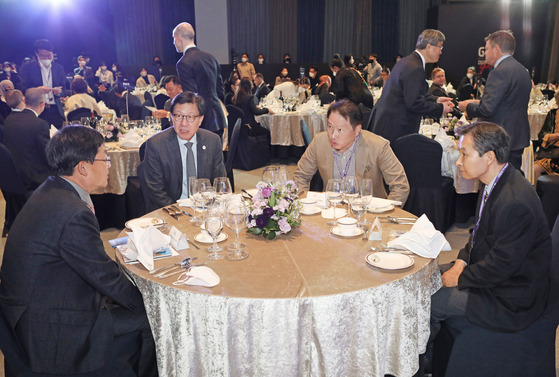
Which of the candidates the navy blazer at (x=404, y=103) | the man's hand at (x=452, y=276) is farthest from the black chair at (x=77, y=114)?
the man's hand at (x=452, y=276)

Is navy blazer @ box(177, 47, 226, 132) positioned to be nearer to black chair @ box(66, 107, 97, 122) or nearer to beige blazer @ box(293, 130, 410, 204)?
black chair @ box(66, 107, 97, 122)

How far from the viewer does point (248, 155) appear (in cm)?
735

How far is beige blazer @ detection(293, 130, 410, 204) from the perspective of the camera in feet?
10.7

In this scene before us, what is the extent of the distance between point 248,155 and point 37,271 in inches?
214

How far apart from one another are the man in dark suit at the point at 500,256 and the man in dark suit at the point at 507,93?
2.56m

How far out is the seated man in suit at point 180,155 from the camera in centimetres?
339

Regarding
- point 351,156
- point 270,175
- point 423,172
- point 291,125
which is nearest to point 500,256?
point 270,175

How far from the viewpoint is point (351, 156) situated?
3373mm

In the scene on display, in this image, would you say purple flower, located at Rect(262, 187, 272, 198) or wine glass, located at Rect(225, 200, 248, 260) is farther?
purple flower, located at Rect(262, 187, 272, 198)

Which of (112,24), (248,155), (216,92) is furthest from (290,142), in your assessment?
(112,24)

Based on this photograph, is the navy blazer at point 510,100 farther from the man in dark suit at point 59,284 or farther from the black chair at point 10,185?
the black chair at point 10,185

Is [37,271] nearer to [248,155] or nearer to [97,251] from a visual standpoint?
[97,251]

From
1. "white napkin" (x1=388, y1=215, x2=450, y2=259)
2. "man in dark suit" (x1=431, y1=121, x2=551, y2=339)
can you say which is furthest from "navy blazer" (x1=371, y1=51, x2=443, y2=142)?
"white napkin" (x1=388, y1=215, x2=450, y2=259)

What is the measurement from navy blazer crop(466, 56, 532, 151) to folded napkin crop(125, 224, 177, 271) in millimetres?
3508
